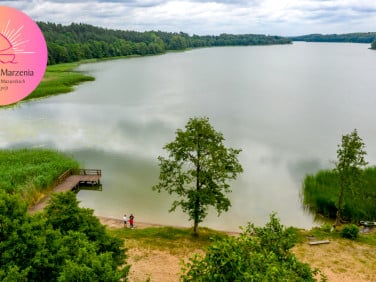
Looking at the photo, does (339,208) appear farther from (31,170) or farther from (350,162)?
(31,170)

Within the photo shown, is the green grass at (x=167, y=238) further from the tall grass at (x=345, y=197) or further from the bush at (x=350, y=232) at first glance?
the tall grass at (x=345, y=197)

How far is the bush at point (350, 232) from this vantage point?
864 inches

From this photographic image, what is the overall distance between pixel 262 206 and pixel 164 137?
18.4m

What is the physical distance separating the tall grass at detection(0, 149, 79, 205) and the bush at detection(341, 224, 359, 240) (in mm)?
22028

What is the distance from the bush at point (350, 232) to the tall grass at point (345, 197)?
2652 mm

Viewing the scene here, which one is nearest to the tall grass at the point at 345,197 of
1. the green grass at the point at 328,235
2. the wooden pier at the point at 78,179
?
the green grass at the point at 328,235

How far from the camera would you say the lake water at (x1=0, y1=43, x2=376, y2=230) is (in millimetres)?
28578

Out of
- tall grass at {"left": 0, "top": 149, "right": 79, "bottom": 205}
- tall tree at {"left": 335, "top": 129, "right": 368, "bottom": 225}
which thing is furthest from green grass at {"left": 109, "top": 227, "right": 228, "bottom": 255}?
tall tree at {"left": 335, "top": 129, "right": 368, "bottom": 225}

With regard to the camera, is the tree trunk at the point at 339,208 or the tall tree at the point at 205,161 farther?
the tree trunk at the point at 339,208

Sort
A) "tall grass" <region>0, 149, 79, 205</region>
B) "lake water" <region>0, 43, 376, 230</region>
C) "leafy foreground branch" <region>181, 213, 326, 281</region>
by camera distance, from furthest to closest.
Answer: "lake water" <region>0, 43, 376, 230</region>, "tall grass" <region>0, 149, 79, 205</region>, "leafy foreground branch" <region>181, 213, 326, 281</region>

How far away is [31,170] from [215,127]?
1002 inches

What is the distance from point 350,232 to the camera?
72.1 ft

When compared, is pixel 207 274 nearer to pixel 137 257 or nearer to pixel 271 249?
pixel 271 249

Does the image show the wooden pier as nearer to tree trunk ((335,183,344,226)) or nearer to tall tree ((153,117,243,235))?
tall tree ((153,117,243,235))
